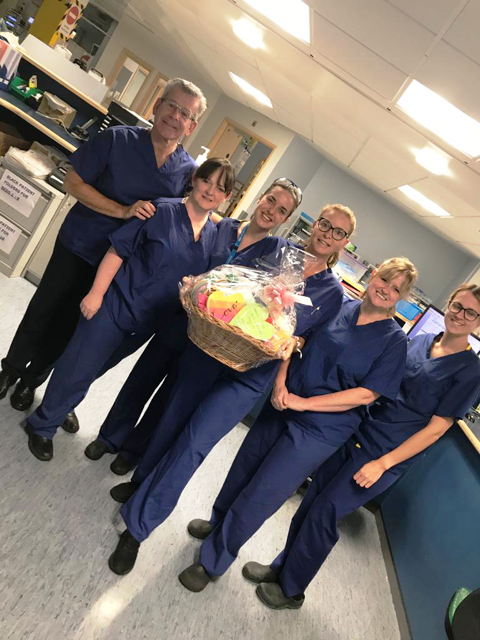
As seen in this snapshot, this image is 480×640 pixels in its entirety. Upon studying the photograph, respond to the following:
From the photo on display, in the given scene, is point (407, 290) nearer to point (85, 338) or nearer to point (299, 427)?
point (299, 427)

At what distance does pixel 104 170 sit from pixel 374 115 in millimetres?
3006

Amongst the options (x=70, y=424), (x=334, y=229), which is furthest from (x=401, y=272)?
(x=70, y=424)

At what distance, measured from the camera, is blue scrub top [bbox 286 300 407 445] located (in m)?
1.55

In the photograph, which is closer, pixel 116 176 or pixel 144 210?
pixel 144 210

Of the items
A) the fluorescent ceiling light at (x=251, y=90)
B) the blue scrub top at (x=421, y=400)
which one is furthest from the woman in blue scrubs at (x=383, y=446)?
the fluorescent ceiling light at (x=251, y=90)

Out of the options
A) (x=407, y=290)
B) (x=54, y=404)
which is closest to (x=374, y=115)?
(x=407, y=290)

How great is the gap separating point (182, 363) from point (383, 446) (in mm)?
919

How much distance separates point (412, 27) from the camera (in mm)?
2178

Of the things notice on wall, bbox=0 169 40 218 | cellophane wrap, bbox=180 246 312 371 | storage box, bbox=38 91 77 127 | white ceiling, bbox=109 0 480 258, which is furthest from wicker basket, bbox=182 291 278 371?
storage box, bbox=38 91 77 127

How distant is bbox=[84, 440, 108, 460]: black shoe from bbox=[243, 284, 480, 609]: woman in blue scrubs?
79cm

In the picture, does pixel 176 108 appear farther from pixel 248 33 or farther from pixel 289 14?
pixel 248 33

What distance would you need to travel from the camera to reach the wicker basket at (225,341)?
3.81 ft

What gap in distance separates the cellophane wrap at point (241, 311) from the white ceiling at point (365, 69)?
1.52 m

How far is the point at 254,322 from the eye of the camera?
3.96 feet
